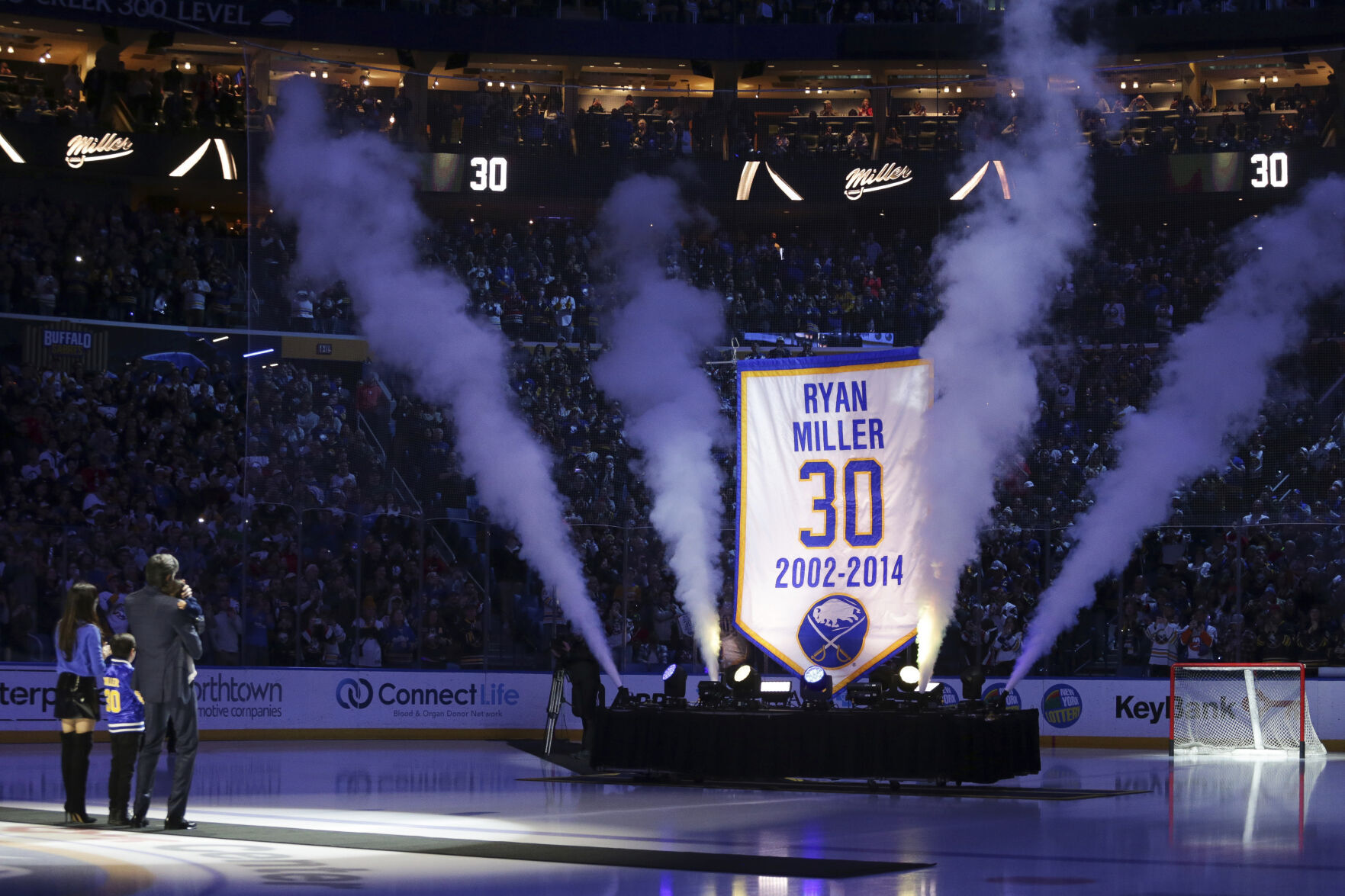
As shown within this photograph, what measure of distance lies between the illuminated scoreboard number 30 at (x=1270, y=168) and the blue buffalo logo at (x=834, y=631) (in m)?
16.1

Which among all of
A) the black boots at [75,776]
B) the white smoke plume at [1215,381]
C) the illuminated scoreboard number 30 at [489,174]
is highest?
the illuminated scoreboard number 30 at [489,174]

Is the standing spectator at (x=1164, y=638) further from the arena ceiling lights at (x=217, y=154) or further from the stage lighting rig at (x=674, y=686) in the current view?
the arena ceiling lights at (x=217, y=154)

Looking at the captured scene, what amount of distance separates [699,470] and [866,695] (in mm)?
5016

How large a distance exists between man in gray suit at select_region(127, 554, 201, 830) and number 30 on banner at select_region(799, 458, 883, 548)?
675cm

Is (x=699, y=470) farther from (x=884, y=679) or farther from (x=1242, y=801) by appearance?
(x=1242, y=801)

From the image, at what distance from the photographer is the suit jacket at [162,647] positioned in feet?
35.1

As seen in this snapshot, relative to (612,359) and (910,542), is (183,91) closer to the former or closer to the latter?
(612,359)

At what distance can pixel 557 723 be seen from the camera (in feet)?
75.7

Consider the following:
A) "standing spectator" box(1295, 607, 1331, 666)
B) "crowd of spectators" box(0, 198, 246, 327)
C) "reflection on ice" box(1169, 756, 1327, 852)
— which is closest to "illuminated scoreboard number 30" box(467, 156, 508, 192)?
"crowd of spectators" box(0, 198, 246, 327)

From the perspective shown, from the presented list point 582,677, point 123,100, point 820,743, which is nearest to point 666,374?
point 582,677

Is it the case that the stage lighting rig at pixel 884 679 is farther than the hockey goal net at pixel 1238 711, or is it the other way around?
the hockey goal net at pixel 1238 711

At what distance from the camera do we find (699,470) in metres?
19.5

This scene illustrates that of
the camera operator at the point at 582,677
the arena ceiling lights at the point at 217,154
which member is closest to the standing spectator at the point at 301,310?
the camera operator at the point at 582,677

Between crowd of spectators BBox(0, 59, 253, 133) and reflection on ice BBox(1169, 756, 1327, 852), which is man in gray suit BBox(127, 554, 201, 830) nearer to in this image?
reflection on ice BBox(1169, 756, 1327, 852)
